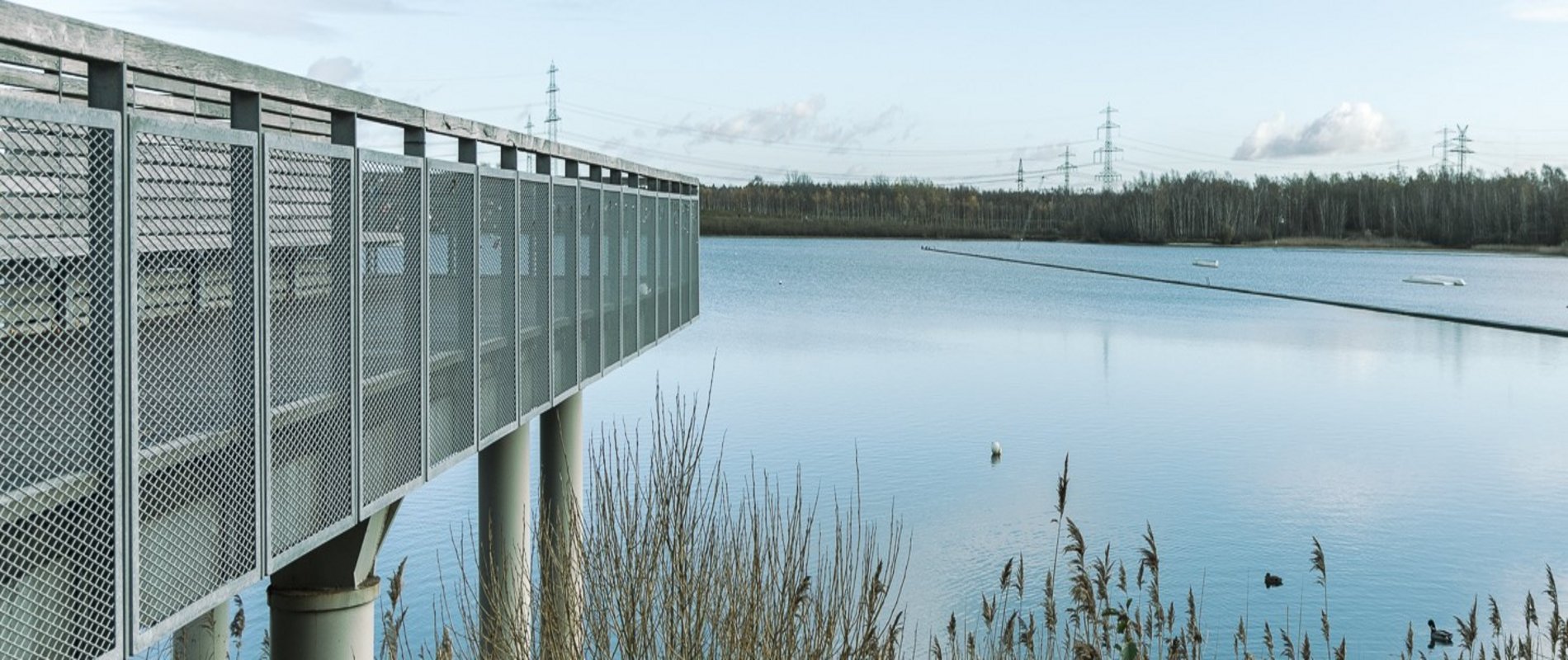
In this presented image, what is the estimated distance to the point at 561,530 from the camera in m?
9.27

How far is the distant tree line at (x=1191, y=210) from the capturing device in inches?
4614

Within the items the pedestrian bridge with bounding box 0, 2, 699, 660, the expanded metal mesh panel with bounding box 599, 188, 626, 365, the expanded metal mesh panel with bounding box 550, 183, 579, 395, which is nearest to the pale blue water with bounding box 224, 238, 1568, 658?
the expanded metal mesh panel with bounding box 550, 183, 579, 395

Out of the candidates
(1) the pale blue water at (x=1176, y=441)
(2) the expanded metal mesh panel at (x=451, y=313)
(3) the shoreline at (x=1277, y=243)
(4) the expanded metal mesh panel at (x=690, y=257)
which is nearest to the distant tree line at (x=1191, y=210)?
(3) the shoreline at (x=1277, y=243)

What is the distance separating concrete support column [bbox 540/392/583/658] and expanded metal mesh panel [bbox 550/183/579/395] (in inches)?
16.3

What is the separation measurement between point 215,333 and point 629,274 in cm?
908

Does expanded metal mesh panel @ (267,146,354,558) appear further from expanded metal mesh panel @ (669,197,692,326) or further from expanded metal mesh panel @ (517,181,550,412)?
expanded metal mesh panel @ (669,197,692,326)

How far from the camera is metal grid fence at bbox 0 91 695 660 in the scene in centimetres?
356

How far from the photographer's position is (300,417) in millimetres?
5215

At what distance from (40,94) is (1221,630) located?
988 centimetres

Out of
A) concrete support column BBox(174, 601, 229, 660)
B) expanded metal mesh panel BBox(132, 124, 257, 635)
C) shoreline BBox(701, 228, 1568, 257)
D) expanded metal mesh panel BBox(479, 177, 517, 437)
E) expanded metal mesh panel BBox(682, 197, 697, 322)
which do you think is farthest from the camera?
shoreline BBox(701, 228, 1568, 257)

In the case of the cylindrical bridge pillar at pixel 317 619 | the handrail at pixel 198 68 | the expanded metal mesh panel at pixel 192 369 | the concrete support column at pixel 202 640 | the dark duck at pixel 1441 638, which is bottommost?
the dark duck at pixel 1441 638

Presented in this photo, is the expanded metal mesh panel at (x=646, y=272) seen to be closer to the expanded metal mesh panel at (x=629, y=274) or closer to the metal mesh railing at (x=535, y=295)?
the expanded metal mesh panel at (x=629, y=274)

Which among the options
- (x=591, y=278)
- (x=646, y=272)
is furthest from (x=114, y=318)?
(x=646, y=272)

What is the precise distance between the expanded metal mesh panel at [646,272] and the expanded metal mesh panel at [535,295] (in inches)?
176
